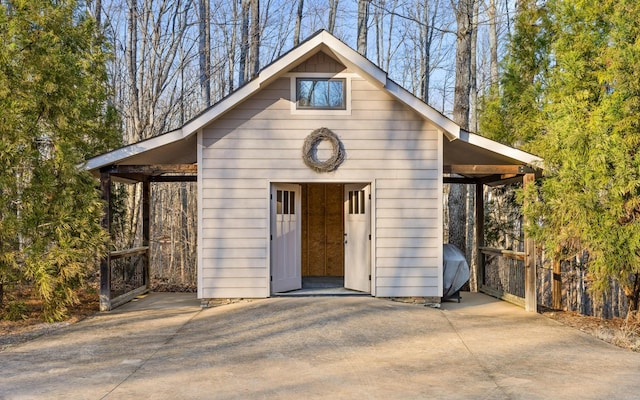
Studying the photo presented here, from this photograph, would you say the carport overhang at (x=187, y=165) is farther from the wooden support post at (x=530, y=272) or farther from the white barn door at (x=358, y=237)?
the white barn door at (x=358, y=237)

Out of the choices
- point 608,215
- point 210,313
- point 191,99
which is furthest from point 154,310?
point 191,99

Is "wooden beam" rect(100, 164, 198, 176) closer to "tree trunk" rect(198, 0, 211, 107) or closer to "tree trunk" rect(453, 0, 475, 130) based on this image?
"tree trunk" rect(453, 0, 475, 130)

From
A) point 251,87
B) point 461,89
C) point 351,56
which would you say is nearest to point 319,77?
point 351,56

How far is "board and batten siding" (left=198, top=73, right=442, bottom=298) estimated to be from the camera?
9727 millimetres

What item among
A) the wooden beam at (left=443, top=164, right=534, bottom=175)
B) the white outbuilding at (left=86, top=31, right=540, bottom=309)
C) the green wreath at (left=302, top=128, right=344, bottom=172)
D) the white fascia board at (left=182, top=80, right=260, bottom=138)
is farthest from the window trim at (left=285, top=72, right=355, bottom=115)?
the wooden beam at (left=443, top=164, right=534, bottom=175)

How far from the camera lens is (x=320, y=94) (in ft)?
32.5

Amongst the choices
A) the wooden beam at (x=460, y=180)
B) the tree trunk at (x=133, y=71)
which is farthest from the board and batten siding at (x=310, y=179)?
the tree trunk at (x=133, y=71)

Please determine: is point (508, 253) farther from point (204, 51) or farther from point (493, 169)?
point (204, 51)

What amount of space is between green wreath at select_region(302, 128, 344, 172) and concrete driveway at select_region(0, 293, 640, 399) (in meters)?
2.22

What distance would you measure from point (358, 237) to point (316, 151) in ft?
6.01

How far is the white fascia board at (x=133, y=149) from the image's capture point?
9492mm

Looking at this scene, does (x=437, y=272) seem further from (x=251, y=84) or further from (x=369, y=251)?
(x=251, y=84)

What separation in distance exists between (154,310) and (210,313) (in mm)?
1260

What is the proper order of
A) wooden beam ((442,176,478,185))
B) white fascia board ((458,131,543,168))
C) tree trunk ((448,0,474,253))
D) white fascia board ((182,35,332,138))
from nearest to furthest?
white fascia board ((182,35,332,138))
white fascia board ((458,131,543,168))
wooden beam ((442,176,478,185))
tree trunk ((448,0,474,253))
